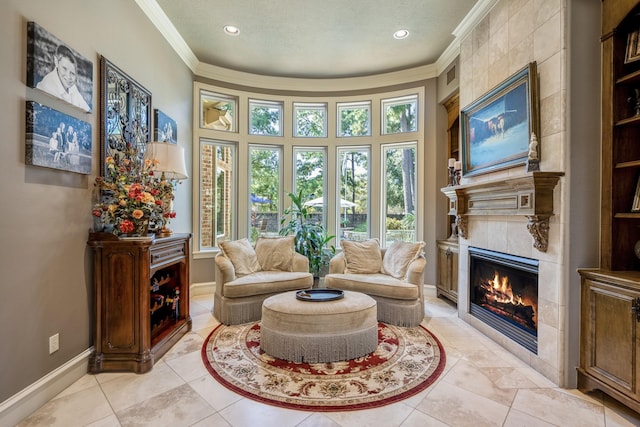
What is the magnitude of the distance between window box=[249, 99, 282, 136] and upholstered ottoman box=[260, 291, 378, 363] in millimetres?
3311

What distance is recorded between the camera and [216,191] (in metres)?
4.92

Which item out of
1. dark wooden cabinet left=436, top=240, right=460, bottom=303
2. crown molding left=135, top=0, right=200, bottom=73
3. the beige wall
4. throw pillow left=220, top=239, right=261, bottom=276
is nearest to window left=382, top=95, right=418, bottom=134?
dark wooden cabinet left=436, top=240, right=460, bottom=303

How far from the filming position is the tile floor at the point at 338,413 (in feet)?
6.11

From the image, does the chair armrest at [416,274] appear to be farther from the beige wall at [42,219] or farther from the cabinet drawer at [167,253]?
the beige wall at [42,219]

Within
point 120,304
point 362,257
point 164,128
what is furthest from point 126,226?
point 362,257

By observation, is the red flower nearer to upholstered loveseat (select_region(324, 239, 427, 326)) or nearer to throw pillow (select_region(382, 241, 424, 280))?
upholstered loveseat (select_region(324, 239, 427, 326))

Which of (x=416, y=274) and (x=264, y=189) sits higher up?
(x=264, y=189)

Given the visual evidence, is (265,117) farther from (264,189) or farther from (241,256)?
(241,256)

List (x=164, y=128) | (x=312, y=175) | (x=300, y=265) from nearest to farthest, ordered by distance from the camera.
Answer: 1. (x=164, y=128)
2. (x=300, y=265)
3. (x=312, y=175)

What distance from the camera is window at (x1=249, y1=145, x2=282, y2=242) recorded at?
5148mm

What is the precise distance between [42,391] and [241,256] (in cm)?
216

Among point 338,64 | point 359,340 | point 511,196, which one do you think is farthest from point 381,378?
point 338,64

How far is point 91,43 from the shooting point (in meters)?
2.47

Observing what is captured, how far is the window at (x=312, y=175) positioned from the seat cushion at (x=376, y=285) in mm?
1646
